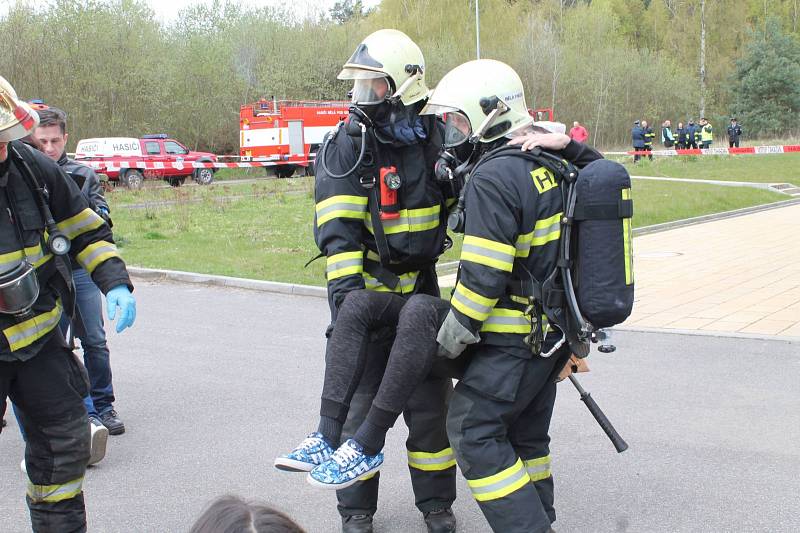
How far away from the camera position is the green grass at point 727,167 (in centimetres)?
2439

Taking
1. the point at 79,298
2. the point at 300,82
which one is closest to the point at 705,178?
the point at 79,298

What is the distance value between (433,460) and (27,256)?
193 centimetres

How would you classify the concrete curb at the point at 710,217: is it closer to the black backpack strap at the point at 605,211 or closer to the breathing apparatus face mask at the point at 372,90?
the breathing apparatus face mask at the point at 372,90

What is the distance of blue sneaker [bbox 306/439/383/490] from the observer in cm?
324

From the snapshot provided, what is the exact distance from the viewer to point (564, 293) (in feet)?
10.6

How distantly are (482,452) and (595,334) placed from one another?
0.64 meters

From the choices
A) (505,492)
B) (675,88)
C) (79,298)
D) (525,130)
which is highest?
(675,88)

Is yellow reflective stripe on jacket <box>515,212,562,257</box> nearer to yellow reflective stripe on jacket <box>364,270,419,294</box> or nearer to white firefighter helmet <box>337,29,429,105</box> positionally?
yellow reflective stripe on jacket <box>364,270,419,294</box>

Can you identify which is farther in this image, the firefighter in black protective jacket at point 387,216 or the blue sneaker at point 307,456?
the firefighter in black protective jacket at point 387,216

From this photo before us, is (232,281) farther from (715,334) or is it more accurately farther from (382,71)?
(382,71)

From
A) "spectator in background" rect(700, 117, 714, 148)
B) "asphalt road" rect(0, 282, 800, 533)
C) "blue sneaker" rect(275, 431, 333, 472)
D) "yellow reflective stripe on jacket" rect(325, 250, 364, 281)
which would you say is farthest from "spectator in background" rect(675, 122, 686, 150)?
"blue sneaker" rect(275, 431, 333, 472)

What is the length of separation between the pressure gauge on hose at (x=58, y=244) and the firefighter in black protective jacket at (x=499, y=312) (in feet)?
4.89

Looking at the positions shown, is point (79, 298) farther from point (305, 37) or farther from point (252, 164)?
point (305, 37)

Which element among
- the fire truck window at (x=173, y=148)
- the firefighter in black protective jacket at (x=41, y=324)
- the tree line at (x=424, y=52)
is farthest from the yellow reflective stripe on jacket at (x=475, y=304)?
the tree line at (x=424, y=52)
